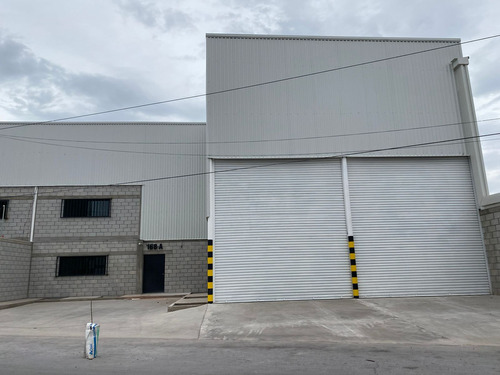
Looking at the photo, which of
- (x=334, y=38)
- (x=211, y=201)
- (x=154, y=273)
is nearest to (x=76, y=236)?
(x=154, y=273)

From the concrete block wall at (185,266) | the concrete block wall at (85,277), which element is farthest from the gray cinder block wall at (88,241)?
the concrete block wall at (185,266)

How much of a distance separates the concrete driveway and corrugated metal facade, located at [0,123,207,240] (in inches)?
261

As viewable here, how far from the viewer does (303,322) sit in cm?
923

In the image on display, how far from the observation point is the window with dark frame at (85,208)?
19172 millimetres

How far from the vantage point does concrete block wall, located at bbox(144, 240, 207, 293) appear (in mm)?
18719

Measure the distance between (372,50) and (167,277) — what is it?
14.7 metres

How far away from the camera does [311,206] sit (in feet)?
45.1

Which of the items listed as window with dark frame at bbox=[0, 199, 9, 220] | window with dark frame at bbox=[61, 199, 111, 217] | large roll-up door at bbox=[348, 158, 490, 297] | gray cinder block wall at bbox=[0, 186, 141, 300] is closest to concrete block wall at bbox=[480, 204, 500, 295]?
large roll-up door at bbox=[348, 158, 490, 297]

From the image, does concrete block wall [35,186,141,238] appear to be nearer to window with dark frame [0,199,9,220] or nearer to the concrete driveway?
window with dark frame [0,199,9,220]

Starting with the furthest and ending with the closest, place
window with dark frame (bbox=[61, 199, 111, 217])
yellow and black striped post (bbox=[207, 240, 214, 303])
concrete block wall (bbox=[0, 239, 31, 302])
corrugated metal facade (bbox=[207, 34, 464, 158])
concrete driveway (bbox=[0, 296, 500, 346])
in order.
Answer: window with dark frame (bbox=[61, 199, 111, 217]) → concrete block wall (bbox=[0, 239, 31, 302]) → corrugated metal facade (bbox=[207, 34, 464, 158]) → yellow and black striped post (bbox=[207, 240, 214, 303]) → concrete driveway (bbox=[0, 296, 500, 346])

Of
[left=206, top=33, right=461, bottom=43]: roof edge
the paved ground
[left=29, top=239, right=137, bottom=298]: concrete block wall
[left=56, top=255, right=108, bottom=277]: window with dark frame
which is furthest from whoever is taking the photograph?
[left=56, top=255, right=108, bottom=277]: window with dark frame

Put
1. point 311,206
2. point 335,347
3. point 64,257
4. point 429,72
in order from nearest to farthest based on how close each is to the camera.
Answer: point 335,347 < point 311,206 < point 429,72 < point 64,257

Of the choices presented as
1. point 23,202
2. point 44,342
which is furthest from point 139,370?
point 23,202

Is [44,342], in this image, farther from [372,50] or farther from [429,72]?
[429,72]
